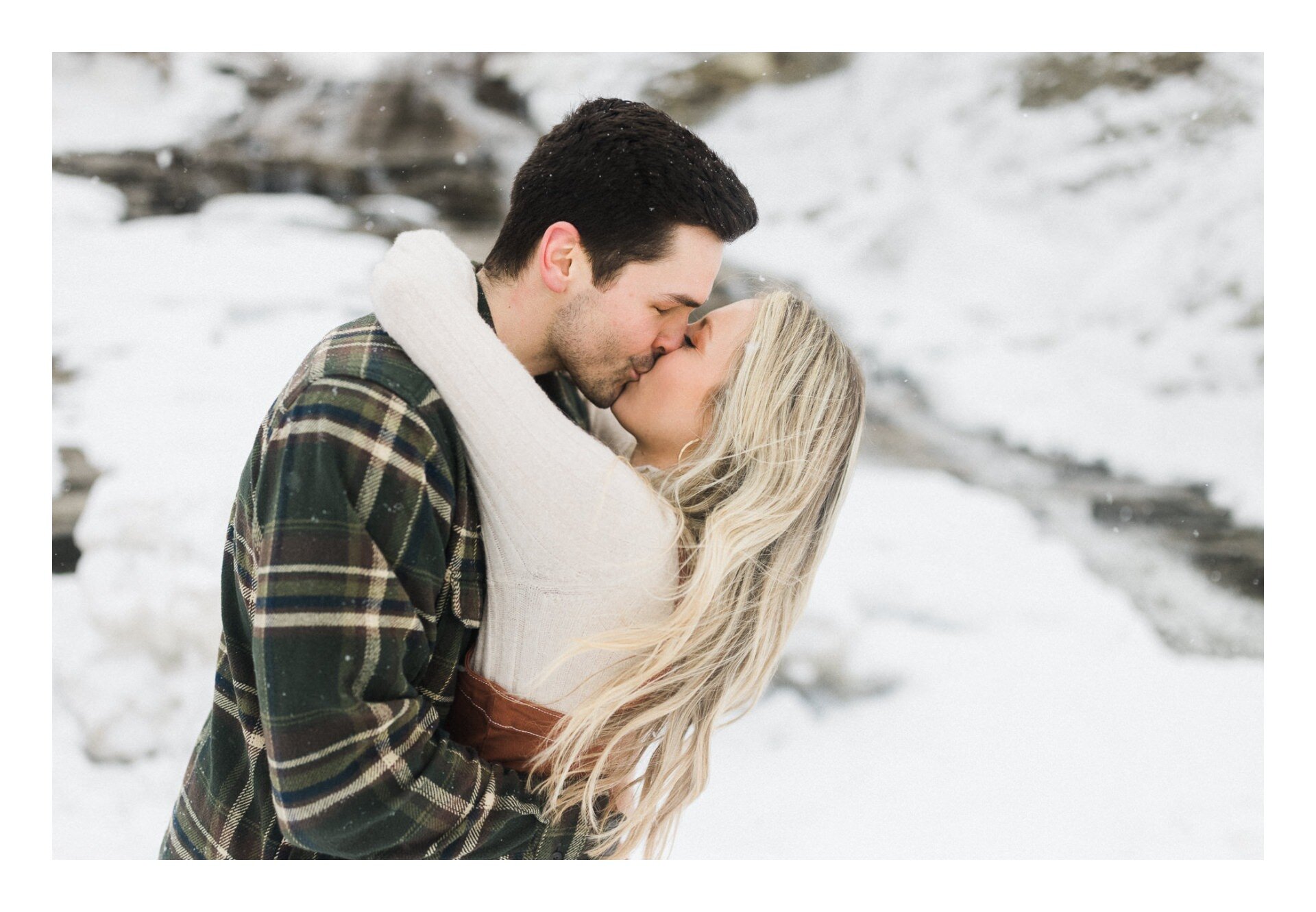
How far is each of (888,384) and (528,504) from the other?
1550mm

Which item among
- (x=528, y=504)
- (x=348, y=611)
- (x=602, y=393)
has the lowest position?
(x=348, y=611)

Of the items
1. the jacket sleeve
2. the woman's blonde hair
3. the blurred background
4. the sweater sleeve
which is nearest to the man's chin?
the woman's blonde hair

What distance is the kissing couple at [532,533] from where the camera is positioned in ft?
3.20

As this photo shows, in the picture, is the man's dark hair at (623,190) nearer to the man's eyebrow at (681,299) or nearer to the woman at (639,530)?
the man's eyebrow at (681,299)

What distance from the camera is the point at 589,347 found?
51.9 inches

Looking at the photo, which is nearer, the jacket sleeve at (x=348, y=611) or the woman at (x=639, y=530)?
the jacket sleeve at (x=348, y=611)

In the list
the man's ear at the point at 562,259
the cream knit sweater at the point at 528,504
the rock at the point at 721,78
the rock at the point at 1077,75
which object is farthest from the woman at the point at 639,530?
the rock at the point at 1077,75

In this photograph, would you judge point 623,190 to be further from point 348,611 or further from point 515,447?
point 348,611

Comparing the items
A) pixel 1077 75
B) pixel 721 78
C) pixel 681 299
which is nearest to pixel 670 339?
pixel 681 299

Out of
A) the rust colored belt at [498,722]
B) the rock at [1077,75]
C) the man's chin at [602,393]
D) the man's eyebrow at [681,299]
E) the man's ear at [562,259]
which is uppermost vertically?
the rock at [1077,75]

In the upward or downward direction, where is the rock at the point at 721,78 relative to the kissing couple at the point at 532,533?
upward

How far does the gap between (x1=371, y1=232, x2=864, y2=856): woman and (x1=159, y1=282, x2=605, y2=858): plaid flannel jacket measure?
0.05 metres

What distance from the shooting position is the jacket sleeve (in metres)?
0.96

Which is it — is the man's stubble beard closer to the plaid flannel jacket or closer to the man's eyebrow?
the man's eyebrow
